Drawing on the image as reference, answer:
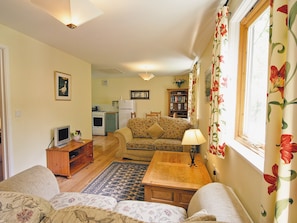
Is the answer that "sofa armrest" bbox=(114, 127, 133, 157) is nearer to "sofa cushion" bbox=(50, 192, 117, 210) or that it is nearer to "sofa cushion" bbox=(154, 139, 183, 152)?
"sofa cushion" bbox=(154, 139, 183, 152)

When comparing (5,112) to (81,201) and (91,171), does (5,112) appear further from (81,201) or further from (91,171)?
(81,201)

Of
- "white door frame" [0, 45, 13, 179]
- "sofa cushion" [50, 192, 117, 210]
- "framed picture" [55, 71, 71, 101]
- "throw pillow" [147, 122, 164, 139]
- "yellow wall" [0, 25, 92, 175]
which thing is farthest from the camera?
"throw pillow" [147, 122, 164, 139]

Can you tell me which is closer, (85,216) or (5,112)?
(85,216)

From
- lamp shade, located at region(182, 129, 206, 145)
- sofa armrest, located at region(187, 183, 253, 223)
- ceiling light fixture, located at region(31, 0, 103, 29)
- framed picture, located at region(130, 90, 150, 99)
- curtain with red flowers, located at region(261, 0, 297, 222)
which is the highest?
ceiling light fixture, located at region(31, 0, 103, 29)

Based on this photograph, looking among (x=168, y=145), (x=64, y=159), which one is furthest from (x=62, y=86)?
(x=168, y=145)

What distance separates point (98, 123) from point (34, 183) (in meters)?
5.13

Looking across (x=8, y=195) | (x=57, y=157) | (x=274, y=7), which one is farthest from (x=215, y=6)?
(x=57, y=157)

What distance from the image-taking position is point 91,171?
3080 millimetres

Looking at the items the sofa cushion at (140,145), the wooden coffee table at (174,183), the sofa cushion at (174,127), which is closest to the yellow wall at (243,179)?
the wooden coffee table at (174,183)

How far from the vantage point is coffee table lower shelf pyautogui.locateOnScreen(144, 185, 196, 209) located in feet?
5.62

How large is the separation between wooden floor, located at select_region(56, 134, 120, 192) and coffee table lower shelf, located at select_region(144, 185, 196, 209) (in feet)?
4.03

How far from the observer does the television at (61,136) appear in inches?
116

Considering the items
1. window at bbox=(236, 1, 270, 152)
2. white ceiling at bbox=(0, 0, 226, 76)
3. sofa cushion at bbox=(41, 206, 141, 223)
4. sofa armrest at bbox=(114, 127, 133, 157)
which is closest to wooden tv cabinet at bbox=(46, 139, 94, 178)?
sofa armrest at bbox=(114, 127, 133, 157)

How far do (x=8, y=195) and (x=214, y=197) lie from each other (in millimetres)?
1228
